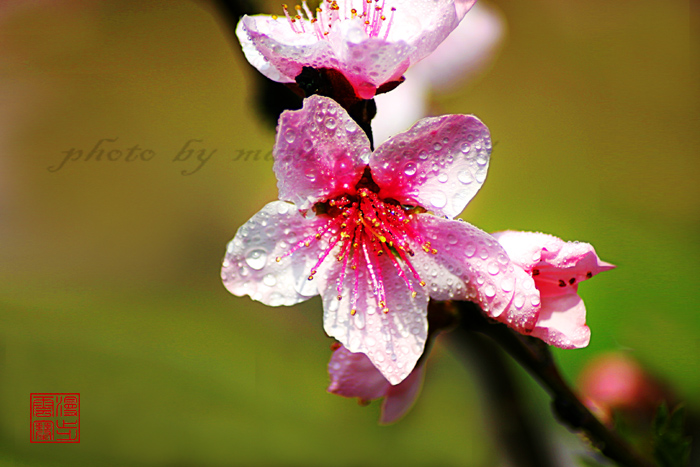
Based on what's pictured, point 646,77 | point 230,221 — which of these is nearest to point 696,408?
point 646,77

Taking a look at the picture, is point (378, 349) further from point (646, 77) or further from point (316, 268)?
point (646, 77)

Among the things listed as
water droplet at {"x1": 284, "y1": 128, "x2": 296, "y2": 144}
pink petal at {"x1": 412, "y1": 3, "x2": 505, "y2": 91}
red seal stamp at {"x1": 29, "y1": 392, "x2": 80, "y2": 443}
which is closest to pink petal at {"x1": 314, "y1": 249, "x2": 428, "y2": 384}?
water droplet at {"x1": 284, "y1": 128, "x2": 296, "y2": 144}

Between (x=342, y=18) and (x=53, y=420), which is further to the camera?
(x=53, y=420)

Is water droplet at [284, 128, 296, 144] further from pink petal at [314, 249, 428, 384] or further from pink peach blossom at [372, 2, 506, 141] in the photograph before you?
pink peach blossom at [372, 2, 506, 141]

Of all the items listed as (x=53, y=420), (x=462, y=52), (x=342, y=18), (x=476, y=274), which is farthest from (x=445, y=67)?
(x=53, y=420)

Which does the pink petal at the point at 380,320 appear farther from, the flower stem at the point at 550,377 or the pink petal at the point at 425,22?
the pink petal at the point at 425,22

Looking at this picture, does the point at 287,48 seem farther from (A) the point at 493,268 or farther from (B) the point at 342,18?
(A) the point at 493,268

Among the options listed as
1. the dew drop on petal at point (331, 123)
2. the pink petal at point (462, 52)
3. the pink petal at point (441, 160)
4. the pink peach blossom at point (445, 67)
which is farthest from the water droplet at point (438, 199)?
the pink petal at point (462, 52)
